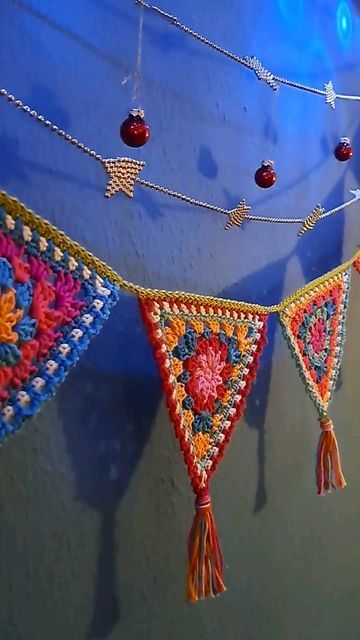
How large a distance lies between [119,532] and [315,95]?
0.78 metres

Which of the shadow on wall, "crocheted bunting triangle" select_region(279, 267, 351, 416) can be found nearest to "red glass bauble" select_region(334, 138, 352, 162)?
"crocheted bunting triangle" select_region(279, 267, 351, 416)

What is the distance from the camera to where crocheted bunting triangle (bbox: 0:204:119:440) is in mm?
558

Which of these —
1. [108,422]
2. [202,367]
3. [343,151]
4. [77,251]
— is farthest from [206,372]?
[343,151]

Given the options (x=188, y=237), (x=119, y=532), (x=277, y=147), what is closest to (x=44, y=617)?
(x=119, y=532)

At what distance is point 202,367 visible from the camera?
76cm

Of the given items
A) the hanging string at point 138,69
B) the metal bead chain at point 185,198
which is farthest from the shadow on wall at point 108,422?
the hanging string at point 138,69

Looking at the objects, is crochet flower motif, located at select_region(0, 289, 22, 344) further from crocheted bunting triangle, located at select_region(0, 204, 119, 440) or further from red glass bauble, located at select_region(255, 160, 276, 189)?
red glass bauble, located at select_region(255, 160, 276, 189)

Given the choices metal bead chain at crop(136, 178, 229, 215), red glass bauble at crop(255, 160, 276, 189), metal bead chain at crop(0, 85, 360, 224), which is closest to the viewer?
metal bead chain at crop(0, 85, 360, 224)

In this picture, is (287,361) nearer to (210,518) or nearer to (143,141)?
(210,518)

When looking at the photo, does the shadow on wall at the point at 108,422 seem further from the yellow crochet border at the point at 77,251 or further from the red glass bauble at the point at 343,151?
the red glass bauble at the point at 343,151

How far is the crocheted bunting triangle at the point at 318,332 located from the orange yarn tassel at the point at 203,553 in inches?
10.8

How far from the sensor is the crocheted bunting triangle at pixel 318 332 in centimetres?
93

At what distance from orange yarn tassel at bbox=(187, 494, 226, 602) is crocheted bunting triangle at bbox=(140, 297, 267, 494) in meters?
0.03

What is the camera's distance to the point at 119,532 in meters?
0.79
